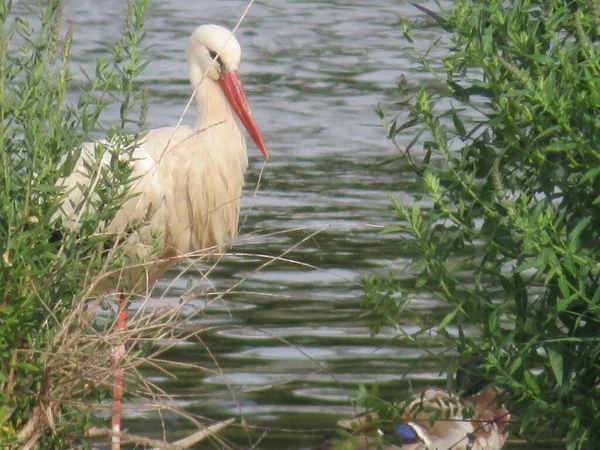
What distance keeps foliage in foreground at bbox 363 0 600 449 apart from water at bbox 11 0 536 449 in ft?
0.86

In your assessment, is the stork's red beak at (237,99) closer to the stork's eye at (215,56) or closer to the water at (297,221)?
the stork's eye at (215,56)

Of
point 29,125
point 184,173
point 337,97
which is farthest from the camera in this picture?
point 337,97

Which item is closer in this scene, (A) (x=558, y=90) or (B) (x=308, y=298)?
(A) (x=558, y=90)

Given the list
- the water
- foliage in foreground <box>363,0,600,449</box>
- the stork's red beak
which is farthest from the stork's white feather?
foliage in foreground <box>363,0,600,449</box>

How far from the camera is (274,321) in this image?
6.66m

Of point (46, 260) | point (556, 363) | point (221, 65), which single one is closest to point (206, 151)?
point (221, 65)

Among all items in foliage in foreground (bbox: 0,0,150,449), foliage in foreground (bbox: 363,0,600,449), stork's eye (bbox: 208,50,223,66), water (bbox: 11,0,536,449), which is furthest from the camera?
stork's eye (bbox: 208,50,223,66)

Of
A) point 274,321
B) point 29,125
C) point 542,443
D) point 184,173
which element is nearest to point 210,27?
point 184,173

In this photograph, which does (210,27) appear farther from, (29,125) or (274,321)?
(29,125)

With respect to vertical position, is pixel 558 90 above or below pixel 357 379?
above

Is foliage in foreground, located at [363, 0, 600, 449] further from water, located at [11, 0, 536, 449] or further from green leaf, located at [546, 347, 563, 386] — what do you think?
water, located at [11, 0, 536, 449]

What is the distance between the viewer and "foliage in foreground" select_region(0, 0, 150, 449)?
3.35 m

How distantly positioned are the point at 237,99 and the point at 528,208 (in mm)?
3288

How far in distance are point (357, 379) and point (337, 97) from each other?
633cm
